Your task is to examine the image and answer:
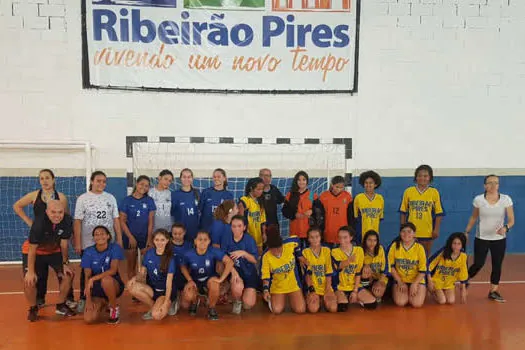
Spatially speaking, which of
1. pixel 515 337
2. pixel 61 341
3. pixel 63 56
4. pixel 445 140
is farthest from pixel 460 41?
pixel 61 341

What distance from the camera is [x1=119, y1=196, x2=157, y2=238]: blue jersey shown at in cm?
514

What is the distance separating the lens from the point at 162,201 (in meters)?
5.32

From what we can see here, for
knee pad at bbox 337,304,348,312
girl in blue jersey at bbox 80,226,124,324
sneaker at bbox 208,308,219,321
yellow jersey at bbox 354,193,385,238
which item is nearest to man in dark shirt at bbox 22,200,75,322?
girl in blue jersey at bbox 80,226,124,324

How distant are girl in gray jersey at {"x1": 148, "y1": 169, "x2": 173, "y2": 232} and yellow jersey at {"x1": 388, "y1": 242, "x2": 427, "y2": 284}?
2.70m

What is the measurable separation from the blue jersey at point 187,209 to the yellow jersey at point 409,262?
237 centimetres

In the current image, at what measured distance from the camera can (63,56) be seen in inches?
259

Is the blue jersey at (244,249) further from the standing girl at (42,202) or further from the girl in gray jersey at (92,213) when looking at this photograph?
the standing girl at (42,202)

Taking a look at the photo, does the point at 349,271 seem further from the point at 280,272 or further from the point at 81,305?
the point at 81,305

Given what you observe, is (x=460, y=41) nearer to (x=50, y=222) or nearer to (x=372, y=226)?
(x=372, y=226)

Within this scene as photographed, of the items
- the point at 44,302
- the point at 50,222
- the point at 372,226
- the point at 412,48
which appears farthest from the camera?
the point at 412,48

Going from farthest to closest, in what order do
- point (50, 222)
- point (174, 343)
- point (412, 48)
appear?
point (412, 48), point (50, 222), point (174, 343)

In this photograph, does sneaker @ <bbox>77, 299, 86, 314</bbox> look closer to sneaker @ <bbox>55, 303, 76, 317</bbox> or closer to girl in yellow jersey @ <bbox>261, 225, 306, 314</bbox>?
sneaker @ <bbox>55, 303, 76, 317</bbox>

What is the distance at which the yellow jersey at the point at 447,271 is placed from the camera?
4965 millimetres

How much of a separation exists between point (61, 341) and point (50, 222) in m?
1.19
